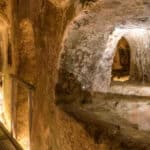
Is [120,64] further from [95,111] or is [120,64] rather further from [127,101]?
[95,111]

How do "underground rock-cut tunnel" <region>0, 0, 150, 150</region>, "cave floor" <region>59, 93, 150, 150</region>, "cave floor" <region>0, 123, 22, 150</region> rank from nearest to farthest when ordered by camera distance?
1. "cave floor" <region>59, 93, 150, 150</region>
2. "underground rock-cut tunnel" <region>0, 0, 150, 150</region>
3. "cave floor" <region>0, 123, 22, 150</region>

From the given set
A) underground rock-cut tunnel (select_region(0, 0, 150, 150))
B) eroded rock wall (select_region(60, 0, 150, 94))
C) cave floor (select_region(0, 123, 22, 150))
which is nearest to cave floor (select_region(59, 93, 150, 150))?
underground rock-cut tunnel (select_region(0, 0, 150, 150))

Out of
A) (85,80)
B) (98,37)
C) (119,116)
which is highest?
(98,37)

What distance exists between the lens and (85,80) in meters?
3.33

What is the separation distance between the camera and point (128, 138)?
2018 millimetres

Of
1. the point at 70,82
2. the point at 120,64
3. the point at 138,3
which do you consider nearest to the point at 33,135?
the point at 70,82

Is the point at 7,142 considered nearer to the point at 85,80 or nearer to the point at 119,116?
the point at 85,80

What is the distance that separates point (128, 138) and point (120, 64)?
653cm

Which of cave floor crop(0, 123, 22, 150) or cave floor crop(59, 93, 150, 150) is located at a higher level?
cave floor crop(59, 93, 150, 150)

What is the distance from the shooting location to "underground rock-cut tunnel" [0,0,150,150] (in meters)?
2.30

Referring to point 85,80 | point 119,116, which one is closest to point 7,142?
point 85,80

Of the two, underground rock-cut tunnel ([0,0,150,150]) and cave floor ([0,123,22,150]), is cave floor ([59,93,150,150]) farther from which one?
cave floor ([0,123,22,150])

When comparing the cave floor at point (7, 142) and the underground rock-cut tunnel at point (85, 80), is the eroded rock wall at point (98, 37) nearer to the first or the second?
the underground rock-cut tunnel at point (85, 80)

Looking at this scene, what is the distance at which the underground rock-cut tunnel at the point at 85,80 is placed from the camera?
7.54 ft
